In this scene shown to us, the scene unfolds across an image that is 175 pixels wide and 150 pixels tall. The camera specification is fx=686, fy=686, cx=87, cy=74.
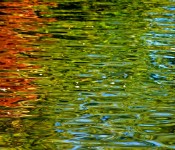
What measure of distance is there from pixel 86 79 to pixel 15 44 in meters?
3.45

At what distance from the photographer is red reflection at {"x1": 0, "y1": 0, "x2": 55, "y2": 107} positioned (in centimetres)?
1071

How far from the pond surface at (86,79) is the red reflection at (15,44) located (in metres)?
0.02

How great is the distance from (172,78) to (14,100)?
3.03m

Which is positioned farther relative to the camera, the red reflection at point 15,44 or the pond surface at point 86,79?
the red reflection at point 15,44

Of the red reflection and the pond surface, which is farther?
the red reflection

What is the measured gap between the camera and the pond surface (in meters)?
8.62

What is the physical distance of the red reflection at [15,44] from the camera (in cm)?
1071

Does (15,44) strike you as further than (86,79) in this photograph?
Yes

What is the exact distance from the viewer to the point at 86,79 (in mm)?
11648

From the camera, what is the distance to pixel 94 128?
29.2 feet

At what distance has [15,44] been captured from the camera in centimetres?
1466

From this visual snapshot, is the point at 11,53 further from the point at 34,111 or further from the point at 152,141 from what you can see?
the point at 152,141

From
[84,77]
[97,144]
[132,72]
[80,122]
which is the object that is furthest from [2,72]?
[97,144]

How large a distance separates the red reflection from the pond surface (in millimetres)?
17
